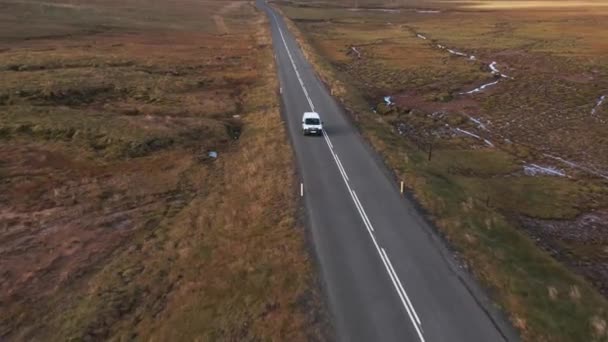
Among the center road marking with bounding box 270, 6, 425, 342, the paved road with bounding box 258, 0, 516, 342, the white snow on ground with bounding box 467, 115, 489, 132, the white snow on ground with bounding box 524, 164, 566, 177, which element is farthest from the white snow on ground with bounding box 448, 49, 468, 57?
the paved road with bounding box 258, 0, 516, 342

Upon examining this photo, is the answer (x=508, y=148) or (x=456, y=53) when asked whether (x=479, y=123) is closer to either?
(x=508, y=148)

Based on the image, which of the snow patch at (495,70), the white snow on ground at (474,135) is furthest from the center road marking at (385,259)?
the snow patch at (495,70)

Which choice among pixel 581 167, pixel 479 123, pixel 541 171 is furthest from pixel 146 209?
pixel 479 123

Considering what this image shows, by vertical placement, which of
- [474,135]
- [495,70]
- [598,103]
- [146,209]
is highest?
[495,70]

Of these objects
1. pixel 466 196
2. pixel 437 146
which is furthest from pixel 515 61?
pixel 466 196

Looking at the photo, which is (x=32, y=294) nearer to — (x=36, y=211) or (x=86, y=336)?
(x=86, y=336)

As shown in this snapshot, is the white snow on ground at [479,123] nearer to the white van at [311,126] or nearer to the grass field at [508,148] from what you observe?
the grass field at [508,148]
